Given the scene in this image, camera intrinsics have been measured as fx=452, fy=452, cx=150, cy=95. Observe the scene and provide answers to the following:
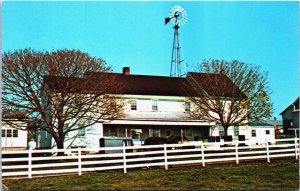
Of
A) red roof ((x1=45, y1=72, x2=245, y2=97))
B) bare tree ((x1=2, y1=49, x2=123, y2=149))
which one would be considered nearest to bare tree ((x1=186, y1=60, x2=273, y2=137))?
red roof ((x1=45, y1=72, x2=245, y2=97))

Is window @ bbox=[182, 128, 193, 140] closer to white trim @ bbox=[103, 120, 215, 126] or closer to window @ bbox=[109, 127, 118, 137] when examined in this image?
white trim @ bbox=[103, 120, 215, 126]

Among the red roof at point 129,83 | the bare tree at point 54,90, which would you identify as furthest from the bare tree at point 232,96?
the bare tree at point 54,90

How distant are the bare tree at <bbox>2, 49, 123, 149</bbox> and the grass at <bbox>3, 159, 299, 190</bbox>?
10.7 m

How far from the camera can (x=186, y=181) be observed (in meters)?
13.5

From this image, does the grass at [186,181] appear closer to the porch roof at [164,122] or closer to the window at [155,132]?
the porch roof at [164,122]

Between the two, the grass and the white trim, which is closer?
the grass

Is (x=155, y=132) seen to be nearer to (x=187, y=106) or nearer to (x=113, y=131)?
(x=113, y=131)

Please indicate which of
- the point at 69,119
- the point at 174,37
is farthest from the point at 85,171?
the point at 174,37

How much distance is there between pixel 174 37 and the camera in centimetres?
3838

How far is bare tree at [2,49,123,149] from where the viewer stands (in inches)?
1011

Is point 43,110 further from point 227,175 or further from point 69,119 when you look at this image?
point 227,175

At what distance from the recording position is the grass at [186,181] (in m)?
12.2

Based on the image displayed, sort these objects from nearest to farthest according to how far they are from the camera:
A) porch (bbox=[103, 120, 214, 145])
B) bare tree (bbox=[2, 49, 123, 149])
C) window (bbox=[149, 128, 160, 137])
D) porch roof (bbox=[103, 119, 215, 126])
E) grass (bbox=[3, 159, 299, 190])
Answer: grass (bbox=[3, 159, 299, 190])
bare tree (bbox=[2, 49, 123, 149])
porch roof (bbox=[103, 119, 215, 126])
porch (bbox=[103, 120, 214, 145])
window (bbox=[149, 128, 160, 137])

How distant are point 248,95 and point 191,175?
19.7m
